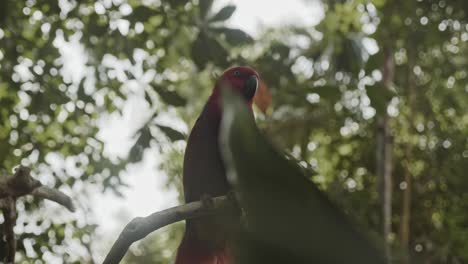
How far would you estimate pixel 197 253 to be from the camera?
1.09 m

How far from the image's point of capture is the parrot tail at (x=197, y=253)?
3.48ft

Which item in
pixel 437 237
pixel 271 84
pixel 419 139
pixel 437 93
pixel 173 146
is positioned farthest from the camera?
pixel 419 139

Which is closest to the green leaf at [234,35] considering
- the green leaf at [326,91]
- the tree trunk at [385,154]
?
the green leaf at [326,91]

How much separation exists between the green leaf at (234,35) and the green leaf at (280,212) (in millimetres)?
1540

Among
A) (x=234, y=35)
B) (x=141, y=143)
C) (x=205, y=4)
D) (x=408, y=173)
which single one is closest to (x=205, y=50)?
(x=234, y=35)

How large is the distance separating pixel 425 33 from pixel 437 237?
174 cm

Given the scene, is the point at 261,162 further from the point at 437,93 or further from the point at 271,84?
the point at 437,93

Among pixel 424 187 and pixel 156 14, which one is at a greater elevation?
pixel 156 14

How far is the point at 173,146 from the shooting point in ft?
5.95

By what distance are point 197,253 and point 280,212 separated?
958 mm

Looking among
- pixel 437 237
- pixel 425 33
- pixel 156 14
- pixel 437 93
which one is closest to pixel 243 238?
pixel 156 14

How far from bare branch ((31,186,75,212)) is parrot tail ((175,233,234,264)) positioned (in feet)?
0.78

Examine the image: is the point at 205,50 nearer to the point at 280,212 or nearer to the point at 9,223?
the point at 9,223

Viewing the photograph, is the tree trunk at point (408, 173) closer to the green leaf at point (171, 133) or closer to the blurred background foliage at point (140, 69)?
the blurred background foliage at point (140, 69)
